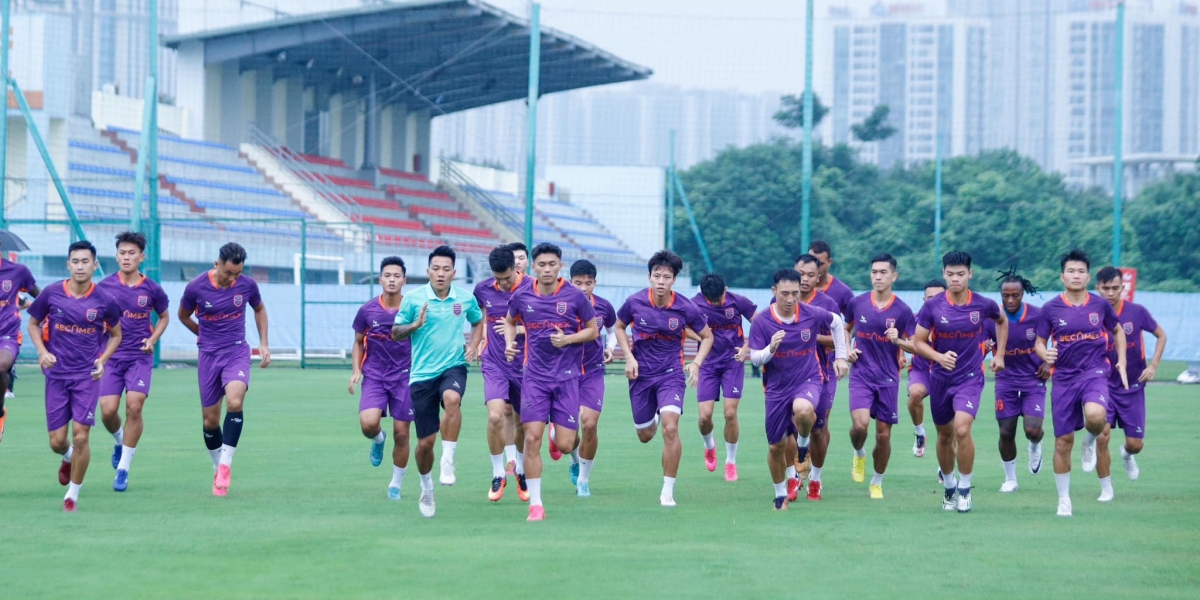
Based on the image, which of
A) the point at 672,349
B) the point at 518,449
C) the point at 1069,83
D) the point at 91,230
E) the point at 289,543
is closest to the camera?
the point at 289,543

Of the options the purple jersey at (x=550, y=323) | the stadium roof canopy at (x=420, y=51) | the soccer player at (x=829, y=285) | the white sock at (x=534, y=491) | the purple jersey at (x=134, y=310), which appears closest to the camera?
the white sock at (x=534, y=491)

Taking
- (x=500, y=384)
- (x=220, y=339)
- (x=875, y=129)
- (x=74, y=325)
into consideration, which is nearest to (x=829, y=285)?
(x=500, y=384)

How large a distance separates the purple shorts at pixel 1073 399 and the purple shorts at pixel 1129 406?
66.6 inches

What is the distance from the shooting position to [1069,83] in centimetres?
12650

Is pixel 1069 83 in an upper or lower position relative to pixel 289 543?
upper

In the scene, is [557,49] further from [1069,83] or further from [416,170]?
[1069,83]

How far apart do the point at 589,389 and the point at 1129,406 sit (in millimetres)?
5066

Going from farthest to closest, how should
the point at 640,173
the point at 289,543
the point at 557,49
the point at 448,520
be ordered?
the point at 640,173 → the point at 557,49 → the point at 448,520 → the point at 289,543

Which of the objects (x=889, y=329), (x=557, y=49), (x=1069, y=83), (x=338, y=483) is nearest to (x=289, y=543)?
(x=338, y=483)

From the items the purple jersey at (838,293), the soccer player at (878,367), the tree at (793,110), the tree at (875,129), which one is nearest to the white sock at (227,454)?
the soccer player at (878,367)

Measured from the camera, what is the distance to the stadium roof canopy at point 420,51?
1682 inches

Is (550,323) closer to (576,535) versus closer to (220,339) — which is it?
(576,535)

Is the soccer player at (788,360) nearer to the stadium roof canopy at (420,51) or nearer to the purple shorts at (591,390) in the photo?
the purple shorts at (591,390)

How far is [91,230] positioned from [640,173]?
30.0 meters
